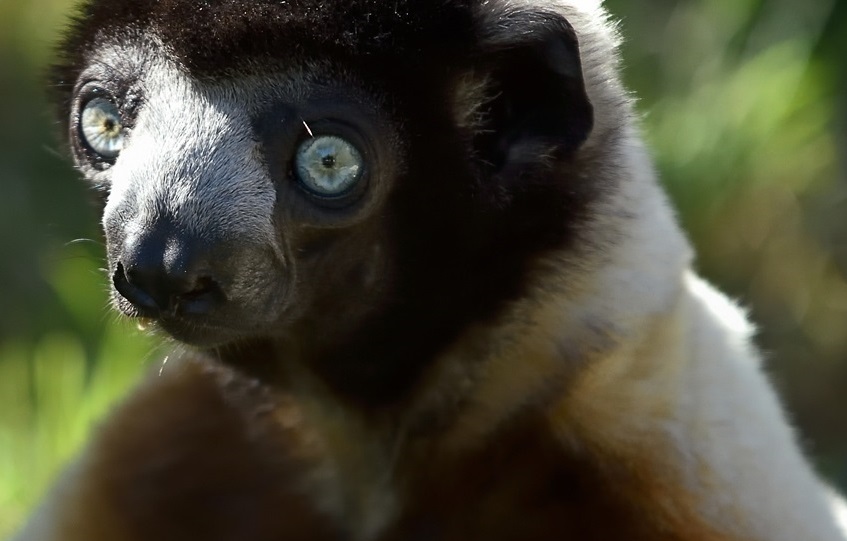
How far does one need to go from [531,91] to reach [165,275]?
3.02 feet

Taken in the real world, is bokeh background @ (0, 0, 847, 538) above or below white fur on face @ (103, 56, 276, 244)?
below

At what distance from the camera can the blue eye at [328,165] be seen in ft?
7.95

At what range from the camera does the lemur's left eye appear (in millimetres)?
2584

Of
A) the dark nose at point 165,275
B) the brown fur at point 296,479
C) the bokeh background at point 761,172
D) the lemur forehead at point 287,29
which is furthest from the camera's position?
the bokeh background at point 761,172

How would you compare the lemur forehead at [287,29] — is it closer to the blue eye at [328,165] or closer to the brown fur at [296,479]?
the blue eye at [328,165]

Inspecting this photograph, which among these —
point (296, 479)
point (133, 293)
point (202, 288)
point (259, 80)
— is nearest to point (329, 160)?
point (259, 80)

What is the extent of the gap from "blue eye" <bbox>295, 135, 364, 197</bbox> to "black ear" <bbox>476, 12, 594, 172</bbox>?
1.14ft

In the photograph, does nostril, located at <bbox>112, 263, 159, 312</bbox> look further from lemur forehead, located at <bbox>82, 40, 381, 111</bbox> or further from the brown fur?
the brown fur

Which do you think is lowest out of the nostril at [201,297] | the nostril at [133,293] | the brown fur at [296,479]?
the brown fur at [296,479]

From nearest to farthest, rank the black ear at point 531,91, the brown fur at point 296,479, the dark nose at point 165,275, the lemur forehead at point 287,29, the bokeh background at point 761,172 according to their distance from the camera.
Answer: the dark nose at point 165,275 < the lemur forehead at point 287,29 < the black ear at point 531,91 < the brown fur at point 296,479 < the bokeh background at point 761,172

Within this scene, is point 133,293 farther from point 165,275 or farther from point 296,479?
point 296,479

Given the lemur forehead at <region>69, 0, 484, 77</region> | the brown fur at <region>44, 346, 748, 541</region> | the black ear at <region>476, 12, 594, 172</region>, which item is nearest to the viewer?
the lemur forehead at <region>69, 0, 484, 77</region>

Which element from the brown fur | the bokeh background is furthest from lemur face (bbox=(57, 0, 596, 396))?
the bokeh background

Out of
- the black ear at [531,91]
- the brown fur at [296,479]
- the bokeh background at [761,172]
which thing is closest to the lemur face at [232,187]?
the black ear at [531,91]
